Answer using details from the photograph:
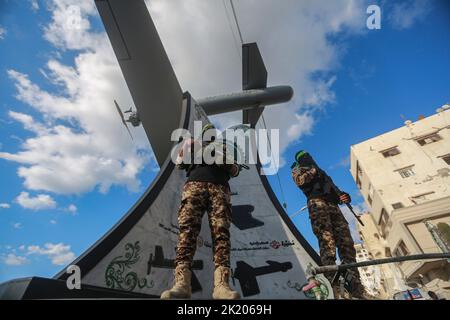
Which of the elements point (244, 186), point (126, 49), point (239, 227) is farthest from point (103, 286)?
point (126, 49)

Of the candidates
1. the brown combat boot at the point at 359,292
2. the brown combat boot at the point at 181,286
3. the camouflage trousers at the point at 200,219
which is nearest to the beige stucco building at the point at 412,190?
the brown combat boot at the point at 359,292

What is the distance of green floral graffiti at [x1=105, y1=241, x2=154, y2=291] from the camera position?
350 centimetres

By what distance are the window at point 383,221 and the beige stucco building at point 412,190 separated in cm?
2

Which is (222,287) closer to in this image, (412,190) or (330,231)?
(330,231)

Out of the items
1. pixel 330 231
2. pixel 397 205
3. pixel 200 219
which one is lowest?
pixel 200 219

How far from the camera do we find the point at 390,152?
28.9 m

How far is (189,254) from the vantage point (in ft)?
8.60

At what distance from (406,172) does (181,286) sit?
103 feet

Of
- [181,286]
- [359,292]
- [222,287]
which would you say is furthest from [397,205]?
[181,286]

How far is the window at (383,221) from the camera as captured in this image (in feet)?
85.7

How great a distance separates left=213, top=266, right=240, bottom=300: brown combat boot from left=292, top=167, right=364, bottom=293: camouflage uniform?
2294mm

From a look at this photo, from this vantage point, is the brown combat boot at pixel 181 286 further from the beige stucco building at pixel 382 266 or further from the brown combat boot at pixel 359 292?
the beige stucco building at pixel 382 266

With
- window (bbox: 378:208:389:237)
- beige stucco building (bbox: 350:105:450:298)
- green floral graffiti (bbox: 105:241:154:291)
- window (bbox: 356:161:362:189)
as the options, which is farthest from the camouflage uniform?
window (bbox: 356:161:362:189)

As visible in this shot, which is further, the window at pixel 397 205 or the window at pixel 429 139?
the window at pixel 429 139
